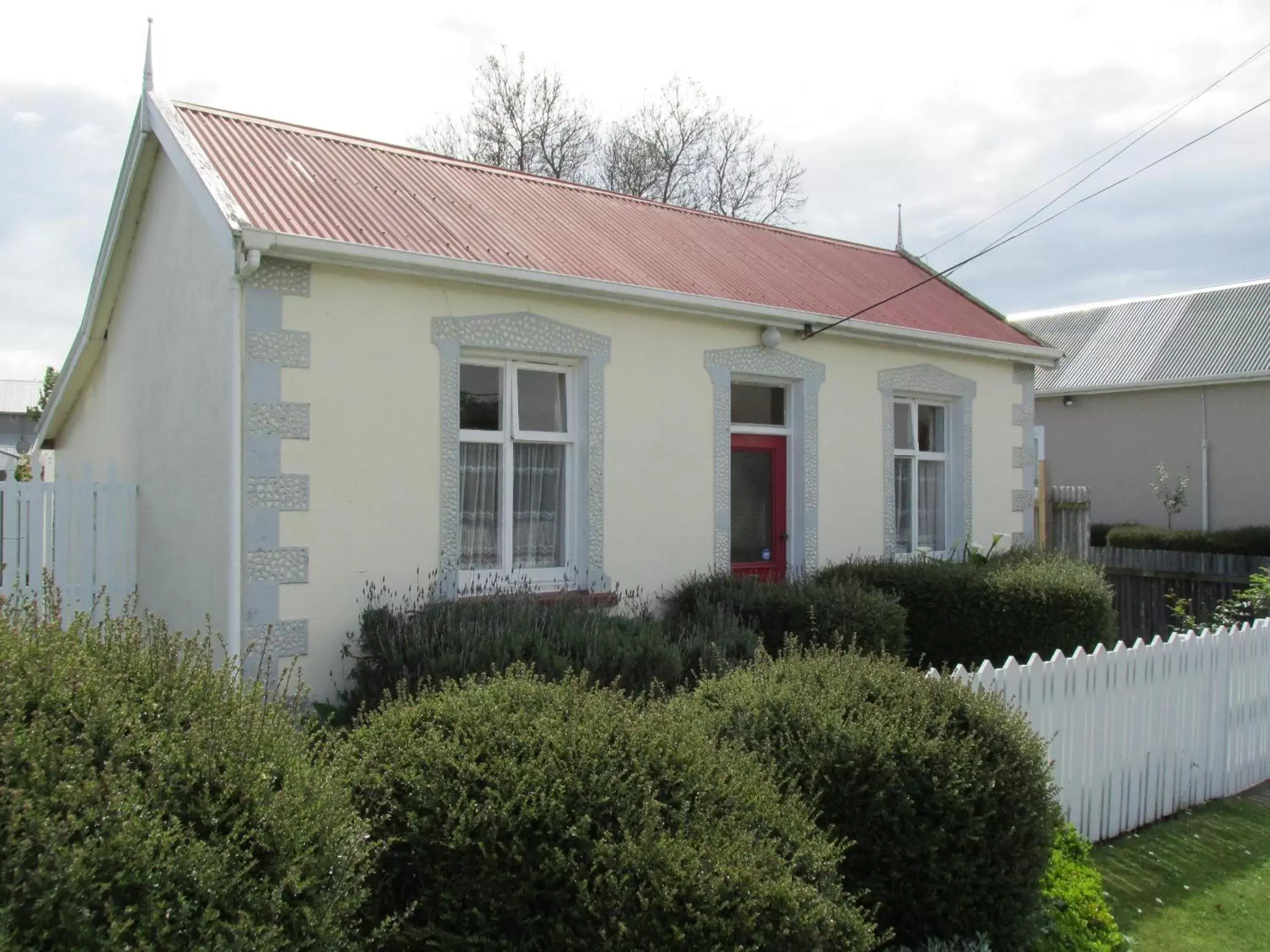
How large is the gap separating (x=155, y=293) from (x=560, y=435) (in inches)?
144

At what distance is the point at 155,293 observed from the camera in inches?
352

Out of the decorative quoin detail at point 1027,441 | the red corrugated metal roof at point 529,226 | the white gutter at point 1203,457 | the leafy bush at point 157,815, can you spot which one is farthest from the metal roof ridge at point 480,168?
the white gutter at point 1203,457

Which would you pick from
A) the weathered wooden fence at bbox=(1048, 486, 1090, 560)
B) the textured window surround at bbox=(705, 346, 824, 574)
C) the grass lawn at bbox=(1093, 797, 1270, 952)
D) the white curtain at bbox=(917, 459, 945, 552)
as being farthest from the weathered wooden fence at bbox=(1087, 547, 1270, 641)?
the grass lawn at bbox=(1093, 797, 1270, 952)

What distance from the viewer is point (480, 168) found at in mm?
10789

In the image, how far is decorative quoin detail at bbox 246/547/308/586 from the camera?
687 cm

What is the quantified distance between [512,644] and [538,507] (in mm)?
2434

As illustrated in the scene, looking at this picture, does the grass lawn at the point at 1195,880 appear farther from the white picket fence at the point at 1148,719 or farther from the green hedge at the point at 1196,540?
the green hedge at the point at 1196,540

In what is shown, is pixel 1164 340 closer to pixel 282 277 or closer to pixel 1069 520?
pixel 1069 520

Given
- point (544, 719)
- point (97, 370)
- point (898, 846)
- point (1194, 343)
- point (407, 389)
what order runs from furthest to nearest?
point (1194, 343) → point (97, 370) → point (407, 389) → point (898, 846) → point (544, 719)

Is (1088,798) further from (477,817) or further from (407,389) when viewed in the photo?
(407,389)

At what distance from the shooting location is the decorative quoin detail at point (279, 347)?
694 centimetres

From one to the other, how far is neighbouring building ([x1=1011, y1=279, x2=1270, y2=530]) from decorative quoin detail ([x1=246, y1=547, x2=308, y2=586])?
50.8 ft

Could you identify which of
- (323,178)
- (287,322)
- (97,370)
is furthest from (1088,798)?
(97,370)

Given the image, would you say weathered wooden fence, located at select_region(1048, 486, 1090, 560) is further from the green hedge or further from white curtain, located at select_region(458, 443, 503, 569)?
white curtain, located at select_region(458, 443, 503, 569)
